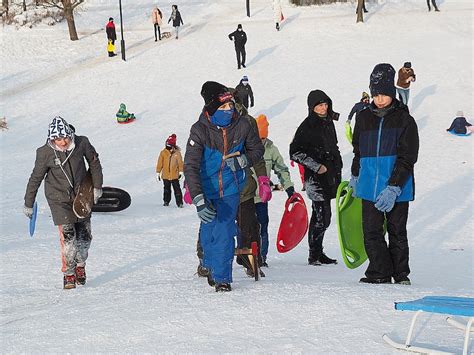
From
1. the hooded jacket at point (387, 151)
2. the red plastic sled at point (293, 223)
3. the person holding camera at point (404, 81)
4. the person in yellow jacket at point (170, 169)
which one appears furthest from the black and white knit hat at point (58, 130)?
the person holding camera at point (404, 81)

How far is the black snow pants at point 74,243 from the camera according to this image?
273 inches

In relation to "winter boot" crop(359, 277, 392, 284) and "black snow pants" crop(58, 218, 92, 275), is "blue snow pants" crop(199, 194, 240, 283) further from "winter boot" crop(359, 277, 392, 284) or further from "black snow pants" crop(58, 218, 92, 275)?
"black snow pants" crop(58, 218, 92, 275)

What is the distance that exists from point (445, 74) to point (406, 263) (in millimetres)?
19885

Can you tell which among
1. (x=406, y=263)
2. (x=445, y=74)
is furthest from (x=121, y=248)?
(x=445, y=74)

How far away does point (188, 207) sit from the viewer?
13.5 metres

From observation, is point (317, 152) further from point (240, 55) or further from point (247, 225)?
point (240, 55)

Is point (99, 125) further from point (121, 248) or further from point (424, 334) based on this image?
point (424, 334)

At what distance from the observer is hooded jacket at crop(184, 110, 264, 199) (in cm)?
570

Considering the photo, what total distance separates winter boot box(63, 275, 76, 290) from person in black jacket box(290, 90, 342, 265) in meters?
2.51

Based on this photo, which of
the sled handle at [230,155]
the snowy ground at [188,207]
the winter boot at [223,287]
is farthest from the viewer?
the winter boot at [223,287]

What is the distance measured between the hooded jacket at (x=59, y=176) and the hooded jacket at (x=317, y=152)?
7.28ft

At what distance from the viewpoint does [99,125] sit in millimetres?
22250

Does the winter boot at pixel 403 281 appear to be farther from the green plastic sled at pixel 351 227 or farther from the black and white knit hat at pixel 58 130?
the black and white knit hat at pixel 58 130

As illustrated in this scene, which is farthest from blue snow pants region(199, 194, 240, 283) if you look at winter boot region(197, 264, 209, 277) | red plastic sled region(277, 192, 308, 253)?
red plastic sled region(277, 192, 308, 253)
